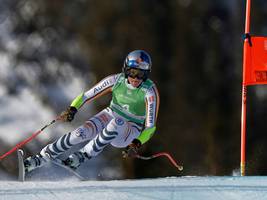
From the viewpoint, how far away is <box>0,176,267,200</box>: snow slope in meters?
5.28

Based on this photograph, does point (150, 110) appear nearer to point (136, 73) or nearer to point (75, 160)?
point (136, 73)

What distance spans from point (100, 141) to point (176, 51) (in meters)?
19.0

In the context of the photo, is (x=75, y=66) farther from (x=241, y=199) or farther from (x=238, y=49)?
(x=241, y=199)

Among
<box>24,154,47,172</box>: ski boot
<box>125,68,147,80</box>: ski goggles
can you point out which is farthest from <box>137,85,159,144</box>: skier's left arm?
<box>24,154,47,172</box>: ski boot

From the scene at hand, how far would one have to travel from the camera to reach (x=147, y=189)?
5523mm

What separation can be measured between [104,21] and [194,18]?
9.23 ft

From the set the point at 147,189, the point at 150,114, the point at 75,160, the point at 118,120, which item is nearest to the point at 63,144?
the point at 75,160

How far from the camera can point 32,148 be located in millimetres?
22188

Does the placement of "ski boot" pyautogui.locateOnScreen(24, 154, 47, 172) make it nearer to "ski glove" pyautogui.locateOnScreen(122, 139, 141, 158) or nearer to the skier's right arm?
the skier's right arm

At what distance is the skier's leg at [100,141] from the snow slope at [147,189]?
0.62m

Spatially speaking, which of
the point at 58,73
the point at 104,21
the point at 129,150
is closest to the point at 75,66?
the point at 58,73

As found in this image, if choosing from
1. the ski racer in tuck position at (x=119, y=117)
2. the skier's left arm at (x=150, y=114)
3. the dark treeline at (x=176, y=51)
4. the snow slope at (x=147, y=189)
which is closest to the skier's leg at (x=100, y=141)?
the ski racer in tuck position at (x=119, y=117)

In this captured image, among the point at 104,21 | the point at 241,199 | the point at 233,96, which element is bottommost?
the point at 241,199

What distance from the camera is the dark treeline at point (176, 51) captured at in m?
22.8
